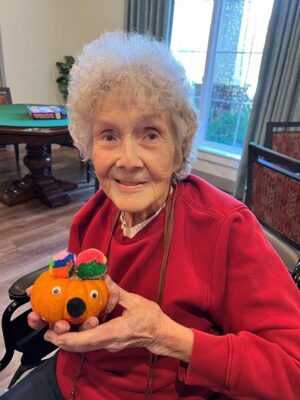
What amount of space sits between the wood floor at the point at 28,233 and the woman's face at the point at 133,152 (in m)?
1.28

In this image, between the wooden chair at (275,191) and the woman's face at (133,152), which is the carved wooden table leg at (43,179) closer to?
the wooden chair at (275,191)

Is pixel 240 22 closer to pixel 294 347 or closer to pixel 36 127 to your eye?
pixel 36 127

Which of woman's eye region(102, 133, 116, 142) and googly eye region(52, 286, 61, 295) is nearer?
googly eye region(52, 286, 61, 295)

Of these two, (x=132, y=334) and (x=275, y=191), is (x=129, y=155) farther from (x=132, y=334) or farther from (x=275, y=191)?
(x=275, y=191)

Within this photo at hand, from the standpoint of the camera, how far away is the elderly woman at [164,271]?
0.57 m

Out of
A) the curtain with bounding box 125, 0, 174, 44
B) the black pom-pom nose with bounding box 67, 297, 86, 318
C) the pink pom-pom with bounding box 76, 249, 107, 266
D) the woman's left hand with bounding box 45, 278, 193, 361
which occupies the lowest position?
the woman's left hand with bounding box 45, 278, 193, 361

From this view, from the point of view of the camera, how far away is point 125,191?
0.73 meters

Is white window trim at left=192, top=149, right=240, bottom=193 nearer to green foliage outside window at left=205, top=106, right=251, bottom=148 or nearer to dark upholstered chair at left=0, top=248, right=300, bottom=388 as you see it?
green foliage outside window at left=205, top=106, right=251, bottom=148

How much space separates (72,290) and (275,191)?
3.52ft

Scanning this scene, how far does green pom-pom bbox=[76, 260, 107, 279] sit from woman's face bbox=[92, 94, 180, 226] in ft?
0.62

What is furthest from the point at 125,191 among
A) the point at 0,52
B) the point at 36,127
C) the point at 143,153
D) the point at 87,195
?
the point at 0,52

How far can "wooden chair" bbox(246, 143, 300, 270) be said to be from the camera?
1.23 meters

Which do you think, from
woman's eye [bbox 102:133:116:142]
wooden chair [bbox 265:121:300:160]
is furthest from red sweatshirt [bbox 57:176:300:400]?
wooden chair [bbox 265:121:300:160]

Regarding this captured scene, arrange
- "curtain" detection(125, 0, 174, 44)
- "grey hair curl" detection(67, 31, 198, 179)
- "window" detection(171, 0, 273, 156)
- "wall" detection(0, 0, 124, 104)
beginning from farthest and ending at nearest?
"wall" detection(0, 0, 124, 104), "curtain" detection(125, 0, 174, 44), "window" detection(171, 0, 273, 156), "grey hair curl" detection(67, 31, 198, 179)
